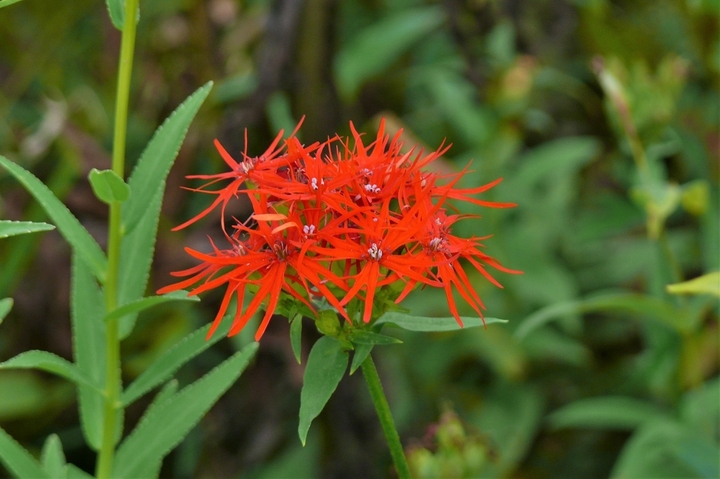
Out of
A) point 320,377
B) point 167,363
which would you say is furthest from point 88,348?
point 320,377

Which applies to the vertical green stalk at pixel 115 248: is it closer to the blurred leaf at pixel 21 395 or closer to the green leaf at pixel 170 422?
the green leaf at pixel 170 422

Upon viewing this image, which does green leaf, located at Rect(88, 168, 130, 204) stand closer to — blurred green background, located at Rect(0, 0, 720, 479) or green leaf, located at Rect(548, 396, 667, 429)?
blurred green background, located at Rect(0, 0, 720, 479)

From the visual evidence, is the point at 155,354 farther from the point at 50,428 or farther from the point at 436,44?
the point at 436,44

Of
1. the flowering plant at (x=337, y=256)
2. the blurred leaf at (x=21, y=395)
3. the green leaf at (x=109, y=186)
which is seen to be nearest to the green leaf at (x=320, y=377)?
the flowering plant at (x=337, y=256)

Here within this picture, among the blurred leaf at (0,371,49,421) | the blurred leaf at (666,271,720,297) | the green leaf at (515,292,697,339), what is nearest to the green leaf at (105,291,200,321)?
the blurred leaf at (666,271,720,297)

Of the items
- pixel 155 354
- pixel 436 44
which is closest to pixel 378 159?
pixel 155 354
